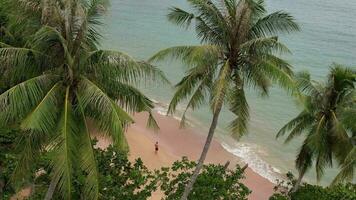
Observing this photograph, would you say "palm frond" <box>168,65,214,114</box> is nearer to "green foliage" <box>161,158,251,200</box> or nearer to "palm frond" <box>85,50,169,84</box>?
"palm frond" <box>85,50,169,84</box>

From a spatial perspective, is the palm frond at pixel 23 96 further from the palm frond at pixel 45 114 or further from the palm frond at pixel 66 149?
the palm frond at pixel 66 149

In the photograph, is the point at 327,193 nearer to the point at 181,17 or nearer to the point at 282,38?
the point at 181,17

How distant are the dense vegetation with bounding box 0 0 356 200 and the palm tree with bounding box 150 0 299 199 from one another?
0.11 ft

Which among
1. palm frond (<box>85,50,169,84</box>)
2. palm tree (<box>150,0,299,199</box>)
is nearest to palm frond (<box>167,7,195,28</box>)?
palm tree (<box>150,0,299,199</box>)

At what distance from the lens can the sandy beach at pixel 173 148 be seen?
90.4ft

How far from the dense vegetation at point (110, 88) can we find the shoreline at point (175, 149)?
9.00m

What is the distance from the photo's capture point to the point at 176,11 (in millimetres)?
15211

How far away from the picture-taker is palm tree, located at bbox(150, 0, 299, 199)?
1382 cm

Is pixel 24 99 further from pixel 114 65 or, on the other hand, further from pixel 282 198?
pixel 282 198

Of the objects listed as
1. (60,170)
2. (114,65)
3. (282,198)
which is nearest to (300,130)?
(282,198)

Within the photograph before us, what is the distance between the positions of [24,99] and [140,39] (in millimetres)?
42801

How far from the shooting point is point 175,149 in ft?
100

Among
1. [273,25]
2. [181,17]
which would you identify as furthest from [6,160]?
[273,25]

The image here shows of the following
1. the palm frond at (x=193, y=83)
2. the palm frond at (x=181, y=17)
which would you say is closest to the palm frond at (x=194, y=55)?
the palm frond at (x=193, y=83)
